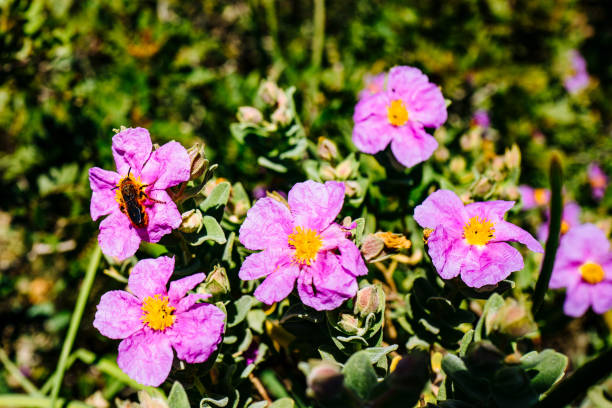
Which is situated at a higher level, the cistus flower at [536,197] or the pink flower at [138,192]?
the pink flower at [138,192]

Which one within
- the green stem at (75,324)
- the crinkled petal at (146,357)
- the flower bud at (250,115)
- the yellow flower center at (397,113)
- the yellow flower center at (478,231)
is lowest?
the green stem at (75,324)

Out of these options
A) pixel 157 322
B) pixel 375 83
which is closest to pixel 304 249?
pixel 157 322

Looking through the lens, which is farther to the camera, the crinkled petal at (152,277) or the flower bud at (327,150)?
Answer: the flower bud at (327,150)

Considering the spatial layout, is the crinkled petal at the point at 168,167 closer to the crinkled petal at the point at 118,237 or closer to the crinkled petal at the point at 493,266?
the crinkled petal at the point at 118,237

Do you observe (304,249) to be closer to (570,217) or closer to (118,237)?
(118,237)

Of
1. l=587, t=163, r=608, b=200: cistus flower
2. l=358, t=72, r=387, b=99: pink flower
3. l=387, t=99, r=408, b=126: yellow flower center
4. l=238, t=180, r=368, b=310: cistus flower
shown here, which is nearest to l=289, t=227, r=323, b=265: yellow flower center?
l=238, t=180, r=368, b=310: cistus flower

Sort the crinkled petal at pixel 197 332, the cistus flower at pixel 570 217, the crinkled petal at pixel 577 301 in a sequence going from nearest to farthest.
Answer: the crinkled petal at pixel 197 332
the crinkled petal at pixel 577 301
the cistus flower at pixel 570 217

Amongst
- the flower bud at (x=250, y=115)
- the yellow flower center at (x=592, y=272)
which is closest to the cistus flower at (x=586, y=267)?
the yellow flower center at (x=592, y=272)
